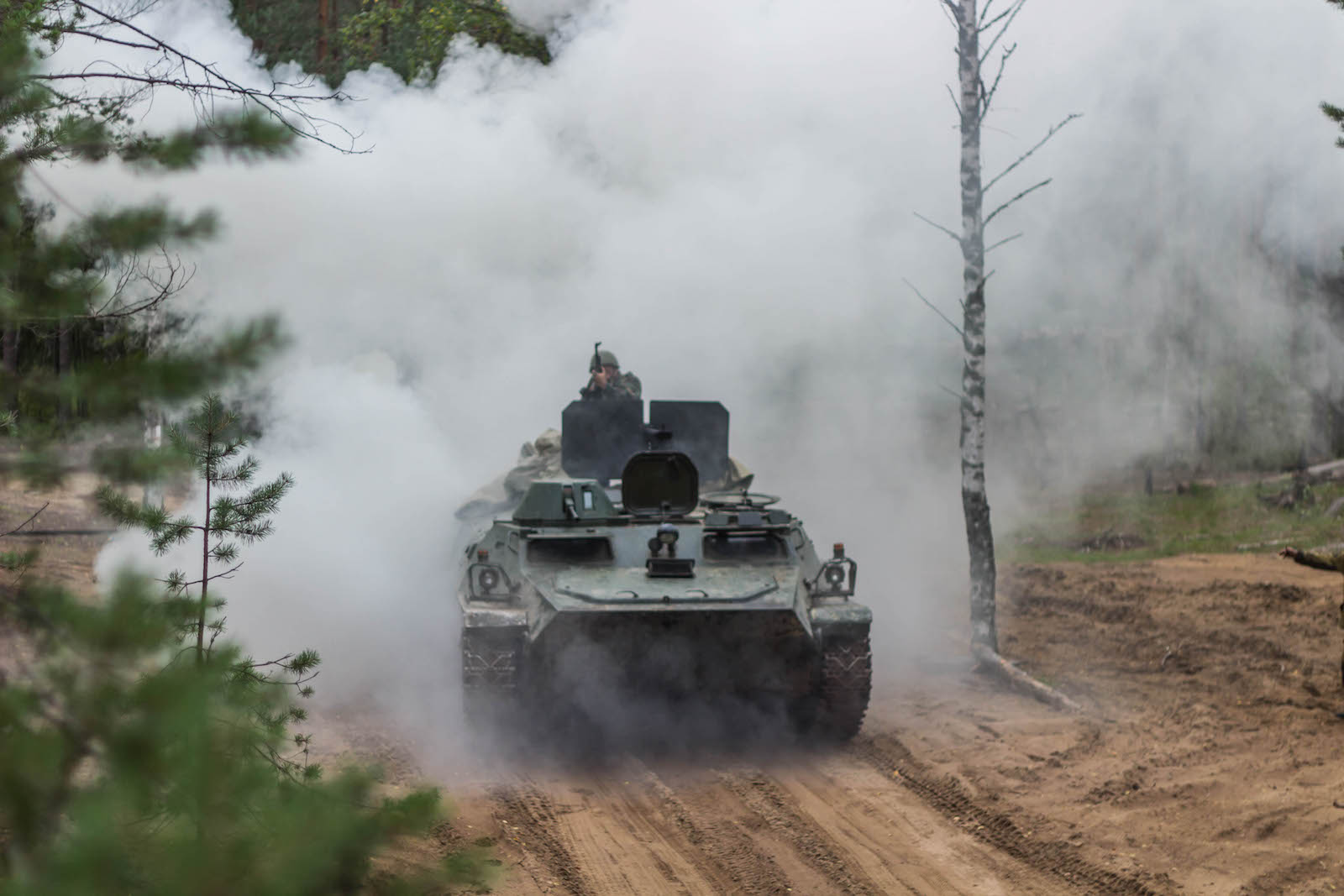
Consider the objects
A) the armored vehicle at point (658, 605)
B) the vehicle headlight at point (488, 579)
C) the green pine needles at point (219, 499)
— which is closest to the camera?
the green pine needles at point (219, 499)

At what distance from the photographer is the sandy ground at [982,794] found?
6.21 m

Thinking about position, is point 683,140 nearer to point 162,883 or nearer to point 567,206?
point 567,206

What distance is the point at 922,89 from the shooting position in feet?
56.9

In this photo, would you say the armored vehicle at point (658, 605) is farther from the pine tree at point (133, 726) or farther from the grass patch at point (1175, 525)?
the grass patch at point (1175, 525)

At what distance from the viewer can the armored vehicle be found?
8.04 m

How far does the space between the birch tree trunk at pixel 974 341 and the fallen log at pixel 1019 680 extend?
4.7 inches

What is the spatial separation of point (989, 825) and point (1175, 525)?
34.8ft

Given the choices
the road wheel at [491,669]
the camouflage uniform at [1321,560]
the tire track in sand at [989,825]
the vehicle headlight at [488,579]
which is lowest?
the tire track in sand at [989,825]

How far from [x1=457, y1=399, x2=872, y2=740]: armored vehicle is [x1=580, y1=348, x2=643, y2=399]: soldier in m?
2.07

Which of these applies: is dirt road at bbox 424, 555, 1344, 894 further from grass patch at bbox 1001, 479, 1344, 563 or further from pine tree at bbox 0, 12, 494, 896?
grass patch at bbox 1001, 479, 1344, 563

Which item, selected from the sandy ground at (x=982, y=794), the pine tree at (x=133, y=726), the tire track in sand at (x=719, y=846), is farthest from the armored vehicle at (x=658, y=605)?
the pine tree at (x=133, y=726)

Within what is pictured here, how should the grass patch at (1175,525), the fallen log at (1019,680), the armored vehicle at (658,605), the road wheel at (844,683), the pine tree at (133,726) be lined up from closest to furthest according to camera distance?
the pine tree at (133,726), the armored vehicle at (658,605), the road wheel at (844,683), the fallen log at (1019,680), the grass patch at (1175,525)

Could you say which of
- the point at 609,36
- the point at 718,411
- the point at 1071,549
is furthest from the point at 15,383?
the point at 609,36

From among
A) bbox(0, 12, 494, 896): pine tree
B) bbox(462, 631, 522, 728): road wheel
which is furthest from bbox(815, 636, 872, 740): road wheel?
bbox(0, 12, 494, 896): pine tree
